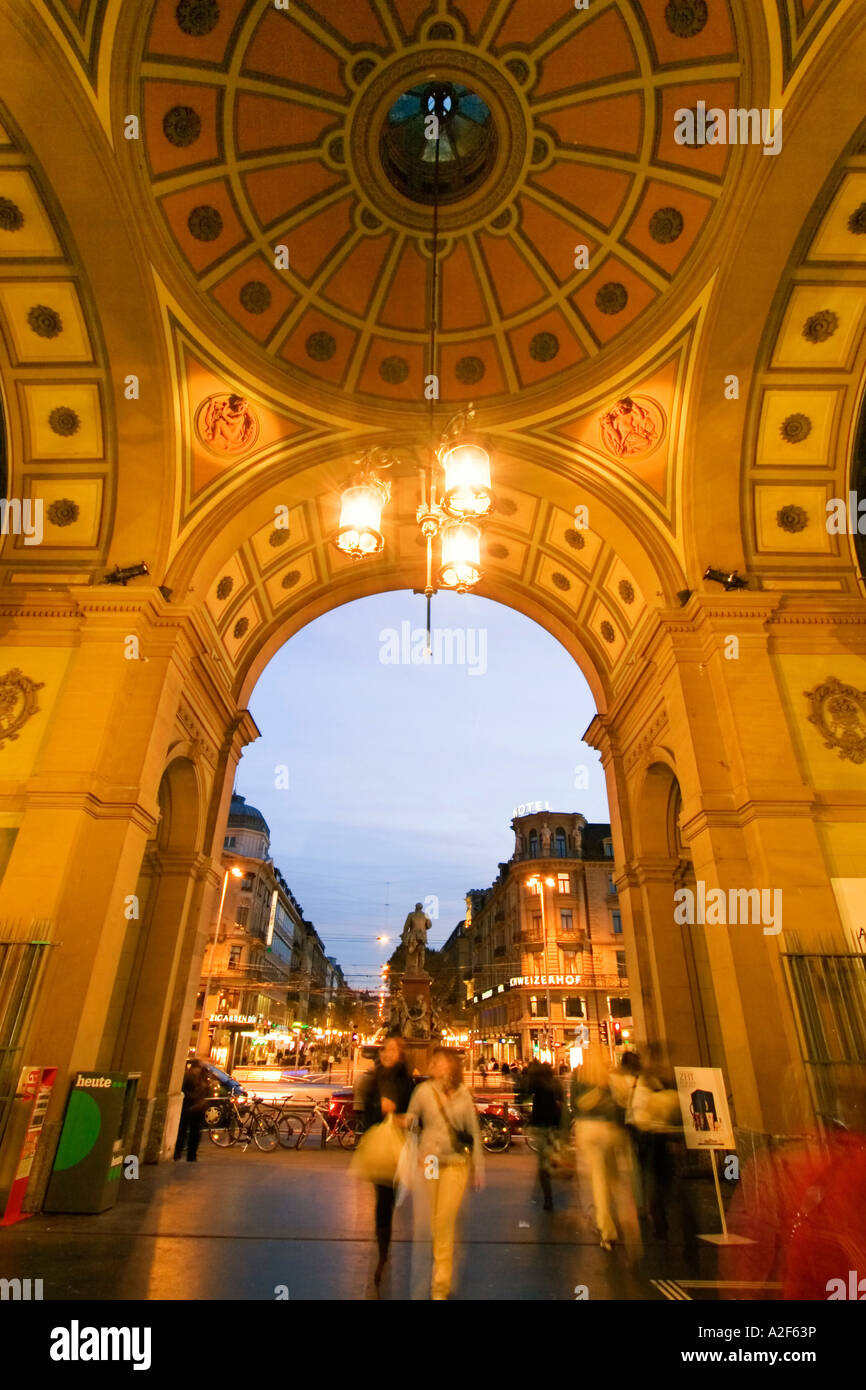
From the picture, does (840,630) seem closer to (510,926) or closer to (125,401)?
(125,401)

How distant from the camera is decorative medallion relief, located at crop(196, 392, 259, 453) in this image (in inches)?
477

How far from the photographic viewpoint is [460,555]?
22.4 ft

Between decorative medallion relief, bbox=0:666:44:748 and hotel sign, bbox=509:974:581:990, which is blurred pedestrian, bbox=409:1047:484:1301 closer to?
decorative medallion relief, bbox=0:666:44:748

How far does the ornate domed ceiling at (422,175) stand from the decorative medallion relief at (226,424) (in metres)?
0.90

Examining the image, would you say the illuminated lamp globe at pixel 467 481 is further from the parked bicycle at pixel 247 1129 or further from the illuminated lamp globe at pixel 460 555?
the parked bicycle at pixel 247 1129

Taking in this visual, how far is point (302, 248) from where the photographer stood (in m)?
Result: 11.1

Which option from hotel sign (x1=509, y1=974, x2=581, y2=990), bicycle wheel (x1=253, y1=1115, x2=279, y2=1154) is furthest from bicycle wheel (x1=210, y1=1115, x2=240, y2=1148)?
hotel sign (x1=509, y1=974, x2=581, y2=990)

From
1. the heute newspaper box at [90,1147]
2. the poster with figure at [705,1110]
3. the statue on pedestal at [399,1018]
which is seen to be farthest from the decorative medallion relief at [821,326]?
the statue on pedestal at [399,1018]

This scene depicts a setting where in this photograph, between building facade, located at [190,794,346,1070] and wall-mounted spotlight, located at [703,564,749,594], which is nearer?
wall-mounted spotlight, located at [703,564,749,594]

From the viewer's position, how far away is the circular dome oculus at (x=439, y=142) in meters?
10.3

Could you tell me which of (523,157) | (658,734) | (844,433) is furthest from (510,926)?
(523,157)

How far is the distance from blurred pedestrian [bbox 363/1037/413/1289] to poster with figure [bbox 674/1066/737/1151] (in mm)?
3606
